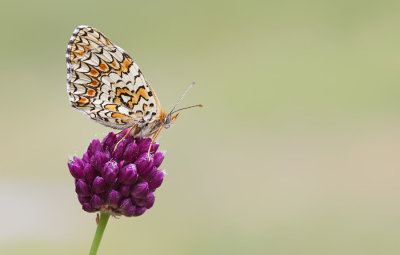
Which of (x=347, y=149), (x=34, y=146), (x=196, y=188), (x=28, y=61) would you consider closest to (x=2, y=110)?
(x=34, y=146)

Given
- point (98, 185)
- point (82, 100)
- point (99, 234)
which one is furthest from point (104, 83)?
point (99, 234)

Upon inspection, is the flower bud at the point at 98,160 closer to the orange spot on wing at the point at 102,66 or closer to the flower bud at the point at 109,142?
the flower bud at the point at 109,142

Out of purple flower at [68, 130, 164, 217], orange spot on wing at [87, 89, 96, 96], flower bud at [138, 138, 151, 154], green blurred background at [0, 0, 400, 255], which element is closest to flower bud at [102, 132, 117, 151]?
purple flower at [68, 130, 164, 217]

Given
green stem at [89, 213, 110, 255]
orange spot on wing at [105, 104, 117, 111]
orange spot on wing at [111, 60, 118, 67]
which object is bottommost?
green stem at [89, 213, 110, 255]

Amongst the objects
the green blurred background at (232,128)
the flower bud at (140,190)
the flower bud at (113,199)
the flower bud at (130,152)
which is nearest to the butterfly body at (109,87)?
the flower bud at (130,152)

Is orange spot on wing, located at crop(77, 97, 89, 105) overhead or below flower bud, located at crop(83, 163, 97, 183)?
overhead

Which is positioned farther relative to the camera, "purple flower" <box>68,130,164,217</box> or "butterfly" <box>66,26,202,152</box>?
"butterfly" <box>66,26,202,152</box>

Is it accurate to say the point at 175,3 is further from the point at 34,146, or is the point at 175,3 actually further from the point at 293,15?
the point at 34,146

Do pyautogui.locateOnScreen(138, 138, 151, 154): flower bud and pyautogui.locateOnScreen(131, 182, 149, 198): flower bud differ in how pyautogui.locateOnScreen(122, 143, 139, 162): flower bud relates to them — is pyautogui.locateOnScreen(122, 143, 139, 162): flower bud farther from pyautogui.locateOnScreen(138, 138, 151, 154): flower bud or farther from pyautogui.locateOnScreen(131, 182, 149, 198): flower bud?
pyautogui.locateOnScreen(131, 182, 149, 198): flower bud
